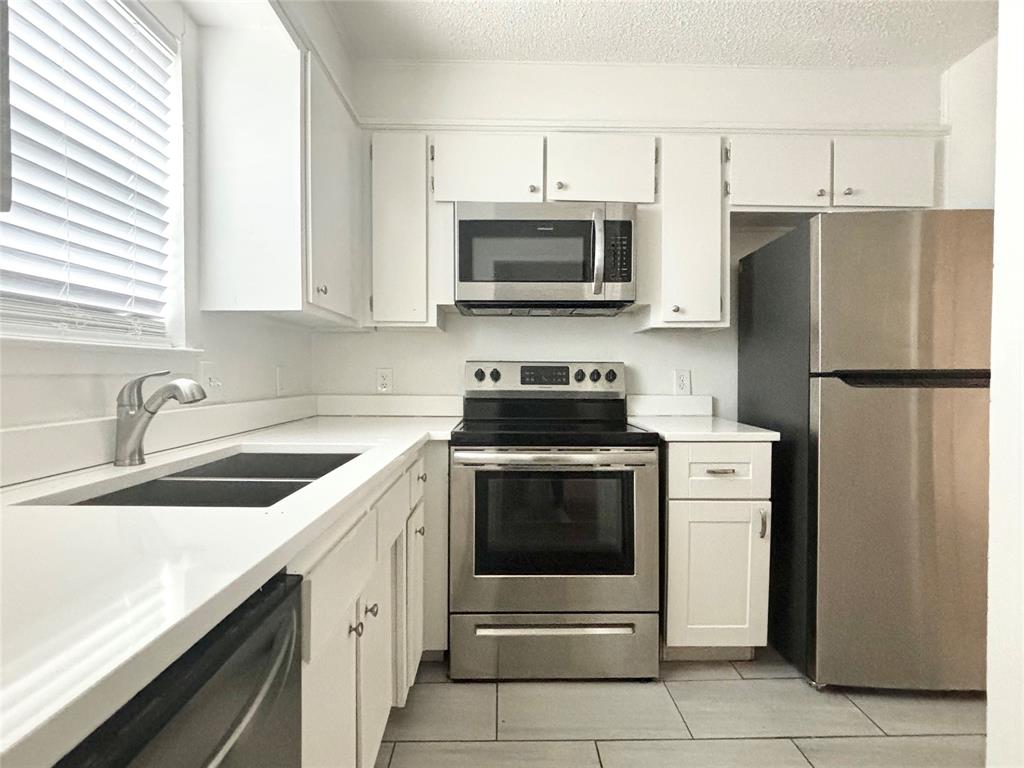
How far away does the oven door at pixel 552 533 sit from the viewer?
2062mm

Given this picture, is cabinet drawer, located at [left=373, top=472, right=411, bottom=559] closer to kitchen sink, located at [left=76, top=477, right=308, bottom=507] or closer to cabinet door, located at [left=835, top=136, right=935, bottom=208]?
kitchen sink, located at [left=76, top=477, right=308, bottom=507]

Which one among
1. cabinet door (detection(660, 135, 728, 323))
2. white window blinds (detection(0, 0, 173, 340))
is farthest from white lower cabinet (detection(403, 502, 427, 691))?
cabinet door (detection(660, 135, 728, 323))

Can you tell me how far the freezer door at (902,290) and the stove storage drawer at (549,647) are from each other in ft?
3.84

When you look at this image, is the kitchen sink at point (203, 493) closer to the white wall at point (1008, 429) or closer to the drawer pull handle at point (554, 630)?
the drawer pull handle at point (554, 630)

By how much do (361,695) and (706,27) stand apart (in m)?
2.47

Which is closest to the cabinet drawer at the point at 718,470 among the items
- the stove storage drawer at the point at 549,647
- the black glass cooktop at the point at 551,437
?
the black glass cooktop at the point at 551,437

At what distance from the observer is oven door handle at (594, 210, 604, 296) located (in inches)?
89.4

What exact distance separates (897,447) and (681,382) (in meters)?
0.96

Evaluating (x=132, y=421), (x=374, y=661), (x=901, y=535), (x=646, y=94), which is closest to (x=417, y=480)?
(x=374, y=661)

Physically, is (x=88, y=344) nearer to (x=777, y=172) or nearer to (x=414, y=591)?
(x=414, y=591)

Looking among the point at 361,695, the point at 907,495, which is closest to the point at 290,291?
the point at 361,695

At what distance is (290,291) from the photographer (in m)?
1.75

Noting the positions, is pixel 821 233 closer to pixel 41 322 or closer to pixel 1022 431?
pixel 1022 431

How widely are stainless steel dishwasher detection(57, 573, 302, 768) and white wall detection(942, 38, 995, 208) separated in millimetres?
2910
